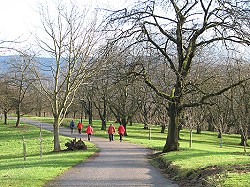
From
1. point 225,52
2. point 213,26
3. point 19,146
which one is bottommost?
point 19,146

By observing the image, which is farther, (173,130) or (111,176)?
(173,130)

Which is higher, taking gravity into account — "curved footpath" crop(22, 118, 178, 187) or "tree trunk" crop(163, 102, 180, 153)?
"tree trunk" crop(163, 102, 180, 153)

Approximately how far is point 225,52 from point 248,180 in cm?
1149

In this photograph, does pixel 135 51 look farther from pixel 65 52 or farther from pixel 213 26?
pixel 65 52

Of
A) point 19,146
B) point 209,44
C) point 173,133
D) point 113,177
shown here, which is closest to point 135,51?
point 209,44

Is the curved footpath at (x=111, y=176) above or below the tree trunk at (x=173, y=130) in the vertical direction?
below

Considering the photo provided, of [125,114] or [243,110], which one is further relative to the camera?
[125,114]

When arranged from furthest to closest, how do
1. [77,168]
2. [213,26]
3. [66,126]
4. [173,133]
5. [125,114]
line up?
[66,126] → [125,114] → [173,133] → [213,26] → [77,168]

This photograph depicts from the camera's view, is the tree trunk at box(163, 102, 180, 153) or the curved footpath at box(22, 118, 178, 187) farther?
the tree trunk at box(163, 102, 180, 153)

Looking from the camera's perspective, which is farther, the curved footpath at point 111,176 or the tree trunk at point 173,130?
the tree trunk at point 173,130

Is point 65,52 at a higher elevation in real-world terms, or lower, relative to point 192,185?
higher

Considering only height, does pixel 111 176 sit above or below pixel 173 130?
below

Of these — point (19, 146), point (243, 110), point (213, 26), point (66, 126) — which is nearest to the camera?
point (213, 26)

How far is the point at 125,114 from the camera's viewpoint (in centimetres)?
4762
